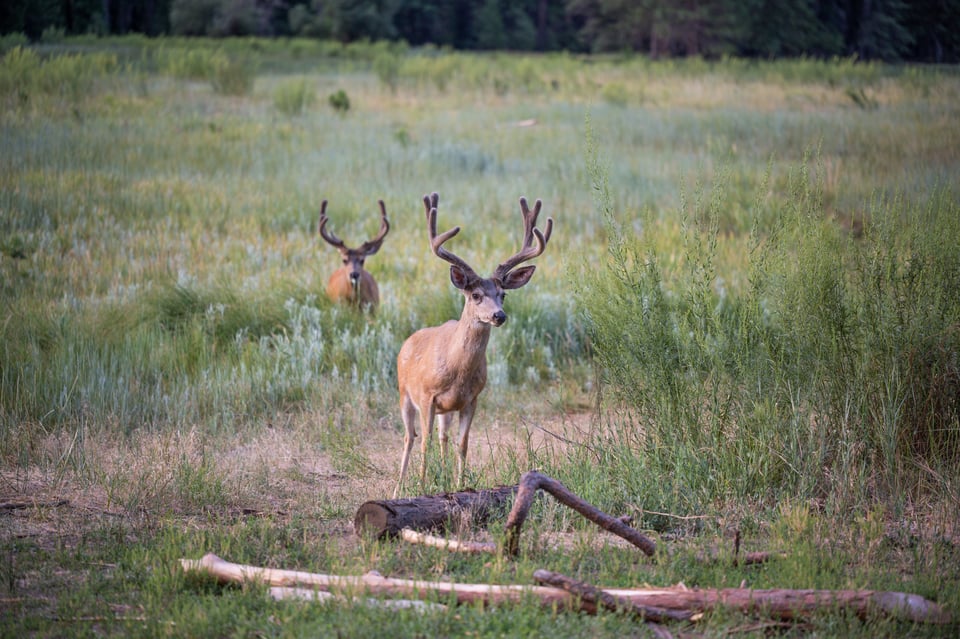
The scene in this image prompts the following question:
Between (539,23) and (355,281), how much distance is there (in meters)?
62.7

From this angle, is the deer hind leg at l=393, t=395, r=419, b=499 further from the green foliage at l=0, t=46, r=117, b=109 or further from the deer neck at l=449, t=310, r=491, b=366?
the green foliage at l=0, t=46, r=117, b=109

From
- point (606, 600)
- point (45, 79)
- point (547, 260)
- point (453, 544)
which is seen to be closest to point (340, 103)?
point (45, 79)

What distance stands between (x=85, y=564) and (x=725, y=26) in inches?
1900

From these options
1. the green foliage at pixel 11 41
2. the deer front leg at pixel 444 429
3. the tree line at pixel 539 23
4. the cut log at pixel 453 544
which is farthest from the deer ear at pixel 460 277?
the green foliage at pixel 11 41

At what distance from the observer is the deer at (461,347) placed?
22.5ft

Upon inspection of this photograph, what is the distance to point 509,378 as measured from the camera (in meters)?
10.0

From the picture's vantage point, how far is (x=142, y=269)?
497 inches

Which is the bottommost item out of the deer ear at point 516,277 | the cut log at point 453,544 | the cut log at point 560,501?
the cut log at point 453,544

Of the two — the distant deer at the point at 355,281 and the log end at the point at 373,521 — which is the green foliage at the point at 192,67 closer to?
the distant deer at the point at 355,281

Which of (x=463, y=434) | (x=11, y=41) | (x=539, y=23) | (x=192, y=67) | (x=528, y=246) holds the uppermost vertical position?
(x=539, y=23)

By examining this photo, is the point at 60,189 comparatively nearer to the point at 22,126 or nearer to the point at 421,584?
the point at 22,126

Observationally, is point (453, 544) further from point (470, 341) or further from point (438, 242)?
point (438, 242)

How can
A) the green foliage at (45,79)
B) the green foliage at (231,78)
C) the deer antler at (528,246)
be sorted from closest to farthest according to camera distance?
the deer antler at (528,246) → the green foliage at (45,79) → the green foliage at (231,78)

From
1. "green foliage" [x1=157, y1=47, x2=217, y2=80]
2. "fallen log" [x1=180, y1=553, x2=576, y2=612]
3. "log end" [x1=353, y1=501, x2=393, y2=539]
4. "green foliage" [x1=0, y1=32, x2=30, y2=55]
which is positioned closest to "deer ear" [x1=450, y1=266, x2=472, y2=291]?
"log end" [x1=353, y1=501, x2=393, y2=539]
